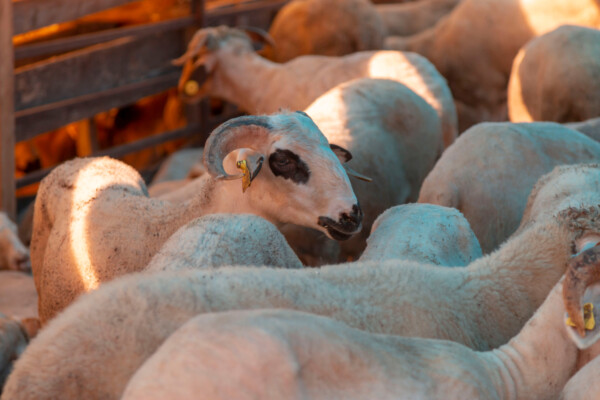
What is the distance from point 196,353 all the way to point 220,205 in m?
2.00

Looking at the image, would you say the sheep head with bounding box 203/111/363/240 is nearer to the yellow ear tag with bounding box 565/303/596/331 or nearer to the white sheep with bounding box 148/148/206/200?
the yellow ear tag with bounding box 565/303/596/331

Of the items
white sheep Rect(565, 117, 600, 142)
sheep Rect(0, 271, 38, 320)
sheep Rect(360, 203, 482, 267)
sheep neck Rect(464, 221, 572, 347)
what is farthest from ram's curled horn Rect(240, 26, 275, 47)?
sheep neck Rect(464, 221, 572, 347)

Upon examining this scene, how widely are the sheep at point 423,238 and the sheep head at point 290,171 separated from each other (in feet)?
0.91

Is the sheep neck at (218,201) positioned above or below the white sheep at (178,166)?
above

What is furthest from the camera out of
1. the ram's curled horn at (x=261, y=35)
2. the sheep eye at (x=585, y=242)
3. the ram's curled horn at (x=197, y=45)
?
the ram's curled horn at (x=261, y=35)

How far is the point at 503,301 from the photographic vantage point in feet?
8.32

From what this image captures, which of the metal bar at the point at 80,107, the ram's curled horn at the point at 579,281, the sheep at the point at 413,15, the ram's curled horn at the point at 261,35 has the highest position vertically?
the ram's curled horn at the point at 579,281

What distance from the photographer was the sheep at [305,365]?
5.44 feet

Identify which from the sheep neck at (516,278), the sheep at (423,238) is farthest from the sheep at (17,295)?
the sheep neck at (516,278)

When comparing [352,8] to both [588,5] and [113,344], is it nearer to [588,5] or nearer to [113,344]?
[588,5]

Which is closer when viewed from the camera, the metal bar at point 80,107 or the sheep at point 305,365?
the sheep at point 305,365

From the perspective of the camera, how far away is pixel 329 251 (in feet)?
14.5

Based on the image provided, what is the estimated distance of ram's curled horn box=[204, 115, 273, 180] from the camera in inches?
139

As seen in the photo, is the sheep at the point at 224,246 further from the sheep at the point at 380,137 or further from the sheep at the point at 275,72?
the sheep at the point at 275,72
